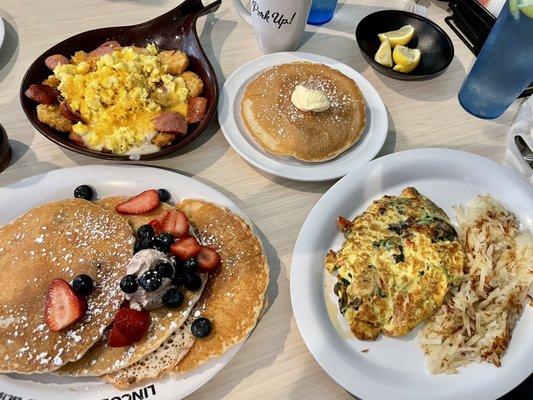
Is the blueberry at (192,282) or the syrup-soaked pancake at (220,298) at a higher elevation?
the blueberry at (192,282)

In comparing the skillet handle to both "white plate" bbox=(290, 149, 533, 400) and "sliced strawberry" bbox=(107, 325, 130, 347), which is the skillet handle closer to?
"white plate" bbox=(290, 149, 533, 400)

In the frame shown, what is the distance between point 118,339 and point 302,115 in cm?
95

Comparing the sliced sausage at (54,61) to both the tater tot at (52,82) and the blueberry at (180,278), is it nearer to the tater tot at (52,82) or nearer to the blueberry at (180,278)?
the tater tot at (52,82)

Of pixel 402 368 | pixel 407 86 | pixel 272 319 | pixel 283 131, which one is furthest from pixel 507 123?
pixel 272 319

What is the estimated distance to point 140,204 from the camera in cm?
139

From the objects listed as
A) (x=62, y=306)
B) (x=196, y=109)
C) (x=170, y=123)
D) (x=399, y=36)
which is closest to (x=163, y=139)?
(x=170, y=123)

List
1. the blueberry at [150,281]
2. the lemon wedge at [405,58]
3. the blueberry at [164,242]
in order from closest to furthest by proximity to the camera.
Result: the blueberry at [150,281]
the blueberry at [164,242]
the lemon wedge at [405,58]

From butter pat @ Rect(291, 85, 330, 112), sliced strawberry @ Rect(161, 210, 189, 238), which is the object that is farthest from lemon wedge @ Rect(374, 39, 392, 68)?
sliced strawberry @ Rect(161, 210, 189, 238)

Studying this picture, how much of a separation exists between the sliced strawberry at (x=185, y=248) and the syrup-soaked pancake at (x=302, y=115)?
48 centimetres

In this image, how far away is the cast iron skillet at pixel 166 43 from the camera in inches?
62.0

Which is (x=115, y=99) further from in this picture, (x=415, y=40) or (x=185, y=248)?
(x=415, y=40)

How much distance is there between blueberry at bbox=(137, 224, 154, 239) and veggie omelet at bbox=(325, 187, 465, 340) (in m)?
0.55

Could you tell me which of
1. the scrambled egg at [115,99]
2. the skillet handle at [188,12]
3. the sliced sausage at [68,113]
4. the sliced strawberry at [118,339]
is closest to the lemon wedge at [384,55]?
the skillet handle at [188,12]

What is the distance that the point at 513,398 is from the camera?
150 cm
